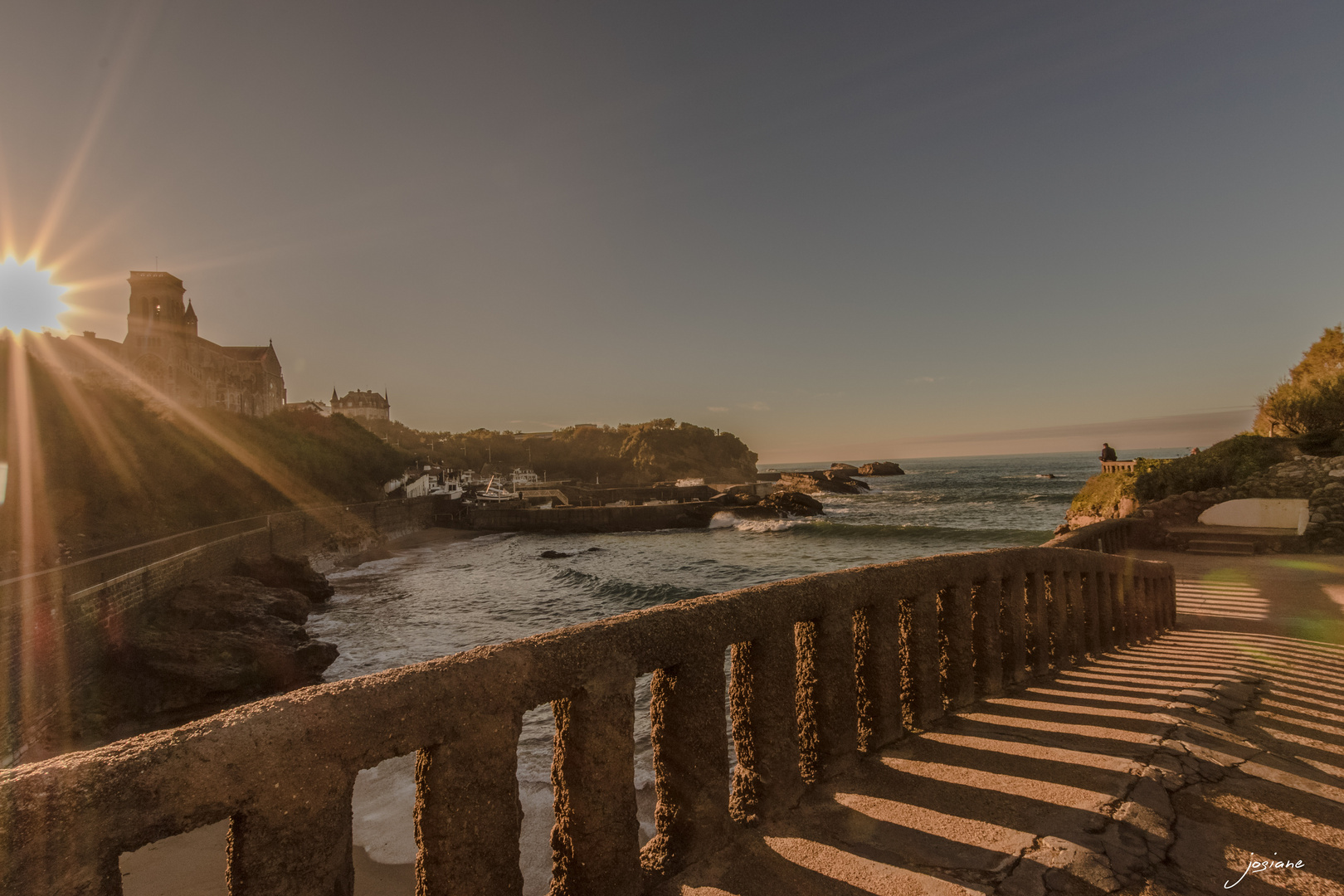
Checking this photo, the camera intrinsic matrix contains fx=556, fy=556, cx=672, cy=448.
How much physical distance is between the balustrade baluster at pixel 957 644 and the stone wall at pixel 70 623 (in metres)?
14.9

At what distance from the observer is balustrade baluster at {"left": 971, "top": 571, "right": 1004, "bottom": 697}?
395 centimetres

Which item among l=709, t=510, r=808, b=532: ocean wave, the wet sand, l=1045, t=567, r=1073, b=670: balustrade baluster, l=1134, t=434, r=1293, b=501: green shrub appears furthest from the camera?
l=709, t=510, r=808, b=532: ocean wave

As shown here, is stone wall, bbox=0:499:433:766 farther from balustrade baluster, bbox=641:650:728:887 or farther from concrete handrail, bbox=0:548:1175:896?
balustrade baluster, bbox=641:650:728:887

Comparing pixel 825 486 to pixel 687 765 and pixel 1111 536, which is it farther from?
pixel 687 765

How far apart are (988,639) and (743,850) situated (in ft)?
8.10

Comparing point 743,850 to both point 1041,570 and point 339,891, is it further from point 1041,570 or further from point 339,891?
point 1041,570

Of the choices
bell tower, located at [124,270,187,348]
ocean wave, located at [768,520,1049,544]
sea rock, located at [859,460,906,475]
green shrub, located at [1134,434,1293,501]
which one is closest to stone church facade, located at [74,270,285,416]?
bell tower, located at [124,270,187,348]

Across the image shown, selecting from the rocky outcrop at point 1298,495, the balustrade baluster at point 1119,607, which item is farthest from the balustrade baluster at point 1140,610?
the rocky outcrop at point 1298,495

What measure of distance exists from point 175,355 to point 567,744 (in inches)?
3034

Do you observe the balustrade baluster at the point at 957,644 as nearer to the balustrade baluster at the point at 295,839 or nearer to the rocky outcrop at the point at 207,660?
the balustrade baluster at the point at 295,839

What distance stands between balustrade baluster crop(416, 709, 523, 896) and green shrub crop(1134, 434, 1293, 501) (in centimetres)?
2462

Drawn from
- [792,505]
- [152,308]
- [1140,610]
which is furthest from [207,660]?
[152,308]

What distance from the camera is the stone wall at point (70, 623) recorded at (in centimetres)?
1062

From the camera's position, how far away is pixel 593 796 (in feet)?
7.14
